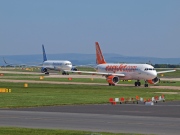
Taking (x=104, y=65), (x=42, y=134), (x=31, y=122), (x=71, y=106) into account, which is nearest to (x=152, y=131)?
(x=42, y=134)

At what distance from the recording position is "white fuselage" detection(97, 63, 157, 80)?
330ft

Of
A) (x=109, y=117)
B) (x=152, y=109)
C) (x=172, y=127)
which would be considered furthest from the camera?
(x=152, y=109)

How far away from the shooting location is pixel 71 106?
5375 centimetres

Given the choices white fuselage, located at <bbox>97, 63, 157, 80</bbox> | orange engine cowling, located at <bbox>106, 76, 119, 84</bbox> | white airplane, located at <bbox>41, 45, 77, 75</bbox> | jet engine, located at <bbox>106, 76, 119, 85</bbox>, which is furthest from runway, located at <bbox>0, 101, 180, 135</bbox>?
white airplane, located at <bbox>41, 45, 77, 75</bbox>

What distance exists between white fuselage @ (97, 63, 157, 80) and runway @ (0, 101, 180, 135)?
4723cm

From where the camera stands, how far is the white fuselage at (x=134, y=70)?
101 metres

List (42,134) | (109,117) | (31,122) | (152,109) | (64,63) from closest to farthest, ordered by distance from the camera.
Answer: (42,134), (31,122), (109,117), (152,109), (64,63)

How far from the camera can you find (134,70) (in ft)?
337

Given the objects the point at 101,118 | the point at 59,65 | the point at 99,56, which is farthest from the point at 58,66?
the point at 101,118

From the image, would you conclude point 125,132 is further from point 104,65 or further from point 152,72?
point 104,65

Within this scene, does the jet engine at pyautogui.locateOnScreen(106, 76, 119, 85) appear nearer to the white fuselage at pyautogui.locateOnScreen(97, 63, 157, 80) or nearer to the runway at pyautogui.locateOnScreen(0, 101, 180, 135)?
the white fuselage at pyautogui.locateOnScreen(97, 63, 157, 80)

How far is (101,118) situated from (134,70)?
61433 mm

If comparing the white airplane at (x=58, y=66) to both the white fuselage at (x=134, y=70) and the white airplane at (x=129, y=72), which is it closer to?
the white airplane at (x=129, y=72)

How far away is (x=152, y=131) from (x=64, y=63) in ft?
459
